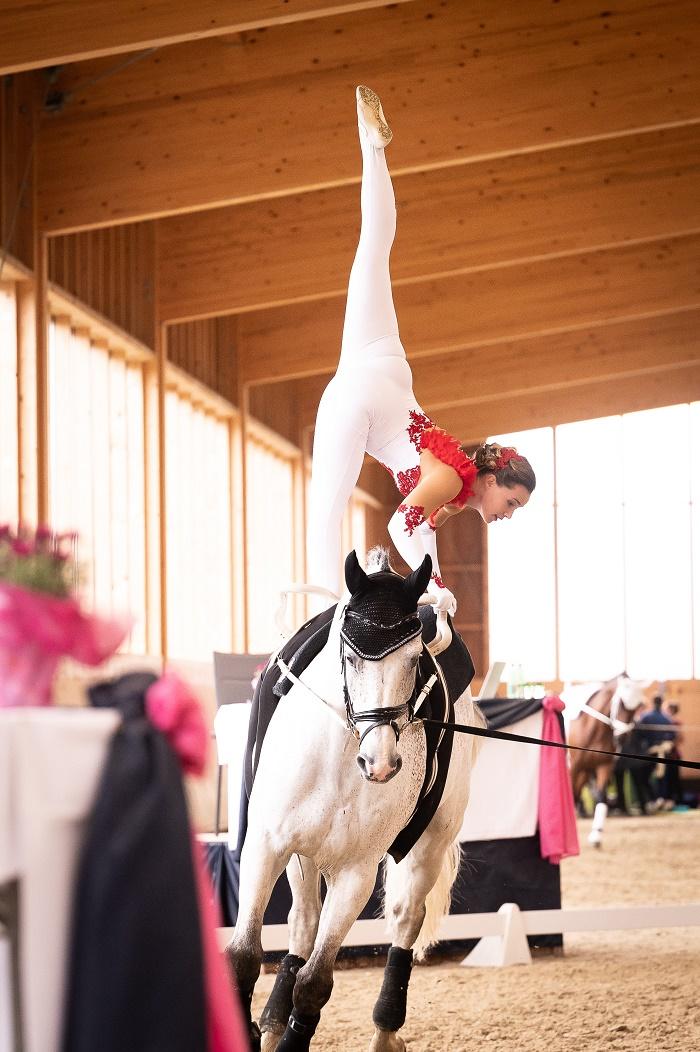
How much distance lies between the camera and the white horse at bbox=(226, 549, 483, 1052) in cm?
269

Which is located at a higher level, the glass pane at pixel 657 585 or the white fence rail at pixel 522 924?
the glass pane at pixel 657 585

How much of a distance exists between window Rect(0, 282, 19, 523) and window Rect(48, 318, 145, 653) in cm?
35

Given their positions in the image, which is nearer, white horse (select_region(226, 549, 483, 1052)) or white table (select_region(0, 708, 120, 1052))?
white table (select_region(0, 708, 120, 1052))

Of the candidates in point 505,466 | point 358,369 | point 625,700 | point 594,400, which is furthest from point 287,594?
point 594,400

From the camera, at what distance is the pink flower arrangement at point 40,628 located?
1.45 metres

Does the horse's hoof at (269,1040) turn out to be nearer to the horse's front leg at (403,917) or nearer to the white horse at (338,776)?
the white horse at (338,776)

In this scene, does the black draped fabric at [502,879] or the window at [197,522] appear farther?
the window at [197,522]

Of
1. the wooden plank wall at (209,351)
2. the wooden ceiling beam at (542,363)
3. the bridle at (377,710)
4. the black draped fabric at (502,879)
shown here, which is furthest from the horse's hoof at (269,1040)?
the wooden ceiling beam at (542,363)

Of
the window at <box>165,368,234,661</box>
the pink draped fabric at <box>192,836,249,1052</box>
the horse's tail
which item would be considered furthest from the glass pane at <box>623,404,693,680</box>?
the pink draped fabric at <box>192,836,249,1052</box>

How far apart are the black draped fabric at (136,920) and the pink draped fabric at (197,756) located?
3cm

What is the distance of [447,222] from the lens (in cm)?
1033

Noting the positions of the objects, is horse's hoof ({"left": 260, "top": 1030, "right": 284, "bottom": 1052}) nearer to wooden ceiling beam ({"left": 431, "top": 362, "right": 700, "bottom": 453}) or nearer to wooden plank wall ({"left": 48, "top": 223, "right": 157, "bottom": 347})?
wooden plank wall ({"left": 48, "top": 223, "right": 157, "bottom": 347})

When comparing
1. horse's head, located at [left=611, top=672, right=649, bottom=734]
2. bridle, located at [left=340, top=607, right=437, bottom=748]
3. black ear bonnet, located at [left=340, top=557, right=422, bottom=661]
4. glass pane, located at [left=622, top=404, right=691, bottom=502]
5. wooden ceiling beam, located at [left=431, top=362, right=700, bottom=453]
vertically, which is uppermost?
wooden ceiling beam, located at [left=431, top=362, right=700, bottom=453]

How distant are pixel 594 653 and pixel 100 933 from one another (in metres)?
19.7
